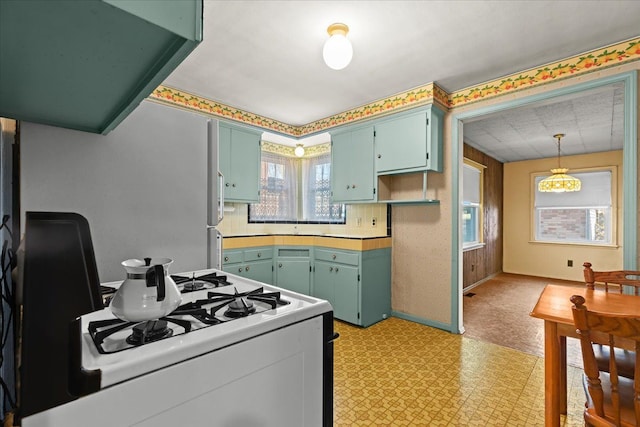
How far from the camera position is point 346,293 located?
326 cm

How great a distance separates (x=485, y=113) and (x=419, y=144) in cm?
65

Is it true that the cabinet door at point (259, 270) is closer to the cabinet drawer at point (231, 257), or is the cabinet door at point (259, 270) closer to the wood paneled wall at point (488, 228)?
the cabinet drawer at point (231, 257)

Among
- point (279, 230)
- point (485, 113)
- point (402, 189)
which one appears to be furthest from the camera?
point (279, 230)

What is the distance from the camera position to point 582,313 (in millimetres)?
1097

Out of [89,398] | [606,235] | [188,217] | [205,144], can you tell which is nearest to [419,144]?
[205,144]

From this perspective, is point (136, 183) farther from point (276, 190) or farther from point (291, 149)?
point (291, 149)

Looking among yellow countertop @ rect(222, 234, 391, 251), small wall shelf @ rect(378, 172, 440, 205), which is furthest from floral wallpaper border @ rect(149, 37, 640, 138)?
yellow countertop @ rect(222, 234, 391, 251)

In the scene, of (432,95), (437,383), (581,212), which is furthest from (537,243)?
(437,383)

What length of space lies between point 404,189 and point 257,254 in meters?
1.80

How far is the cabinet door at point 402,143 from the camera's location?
2.98m

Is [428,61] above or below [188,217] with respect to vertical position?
above

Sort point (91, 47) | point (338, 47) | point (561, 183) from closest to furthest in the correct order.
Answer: point (91, 47), point (338, 47), point (561, 183)

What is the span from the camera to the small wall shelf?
3207 millimetres

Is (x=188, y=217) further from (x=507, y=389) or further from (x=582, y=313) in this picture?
(x=507, y=389)
